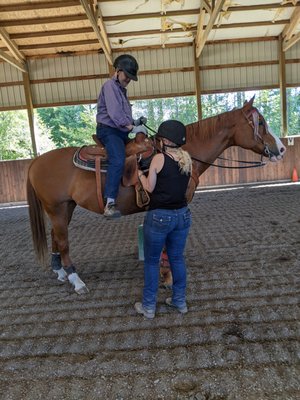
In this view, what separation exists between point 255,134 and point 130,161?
57.4 inches

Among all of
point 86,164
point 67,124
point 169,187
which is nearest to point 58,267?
point 86,164

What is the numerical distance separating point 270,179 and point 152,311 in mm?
11552

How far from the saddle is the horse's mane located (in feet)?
1.78

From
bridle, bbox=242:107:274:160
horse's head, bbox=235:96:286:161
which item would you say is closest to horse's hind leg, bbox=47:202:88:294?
horse's head, bbox=235:96:286:161

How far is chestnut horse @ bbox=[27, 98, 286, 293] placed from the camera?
3.54m

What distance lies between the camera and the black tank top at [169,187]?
269cm

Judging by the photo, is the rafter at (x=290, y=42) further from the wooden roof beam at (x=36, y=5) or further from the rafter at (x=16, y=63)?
the rafter at (x=16, y=63)

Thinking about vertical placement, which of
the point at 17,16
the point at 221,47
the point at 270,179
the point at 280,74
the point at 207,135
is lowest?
the point at 270,179

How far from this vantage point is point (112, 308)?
10.3 ft

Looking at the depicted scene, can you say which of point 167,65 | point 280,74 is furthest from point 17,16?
point 280,74

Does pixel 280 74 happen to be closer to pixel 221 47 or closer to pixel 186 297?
pixel 221 47

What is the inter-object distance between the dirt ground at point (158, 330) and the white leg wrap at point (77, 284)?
0.24 feet

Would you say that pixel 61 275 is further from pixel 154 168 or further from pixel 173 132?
pixel 173 132

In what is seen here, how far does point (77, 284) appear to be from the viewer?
11.8ft
